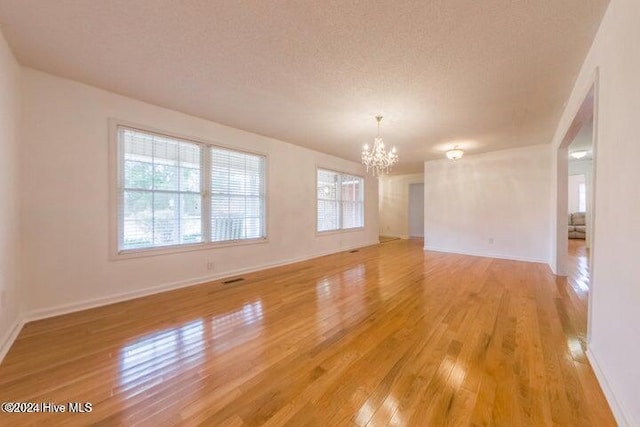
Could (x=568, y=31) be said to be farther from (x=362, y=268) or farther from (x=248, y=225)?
(x=248, y=225)

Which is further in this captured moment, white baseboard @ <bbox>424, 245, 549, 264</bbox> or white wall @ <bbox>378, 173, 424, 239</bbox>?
white wall @ <bbox>378, 173, 424, 239</bbox>

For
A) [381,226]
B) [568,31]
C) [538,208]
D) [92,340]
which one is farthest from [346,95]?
[381,226]

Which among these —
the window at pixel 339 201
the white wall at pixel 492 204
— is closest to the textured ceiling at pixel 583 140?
the white wall at pixel 492 204

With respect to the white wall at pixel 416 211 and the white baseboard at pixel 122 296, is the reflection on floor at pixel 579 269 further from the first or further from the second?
the white baseboard at pixel 122 296

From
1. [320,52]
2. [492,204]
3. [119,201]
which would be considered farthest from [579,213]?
[119,201]

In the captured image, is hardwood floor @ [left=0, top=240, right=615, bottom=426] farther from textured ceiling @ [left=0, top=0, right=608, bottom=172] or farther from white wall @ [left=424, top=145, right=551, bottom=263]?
textured ceiling @ [left=0, top=0, right=608, bottom=172]

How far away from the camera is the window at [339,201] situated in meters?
6.28

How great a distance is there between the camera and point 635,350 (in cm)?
123

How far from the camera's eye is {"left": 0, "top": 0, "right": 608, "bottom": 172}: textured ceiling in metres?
1.76

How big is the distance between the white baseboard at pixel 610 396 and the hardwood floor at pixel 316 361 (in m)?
0.05

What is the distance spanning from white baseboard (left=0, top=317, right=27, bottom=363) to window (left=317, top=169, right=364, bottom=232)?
4.67 metres

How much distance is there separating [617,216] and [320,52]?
2.36 meters

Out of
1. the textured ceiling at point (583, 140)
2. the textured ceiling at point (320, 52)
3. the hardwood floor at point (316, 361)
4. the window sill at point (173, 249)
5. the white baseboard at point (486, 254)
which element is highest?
the textured ceiling at point (583, 140)

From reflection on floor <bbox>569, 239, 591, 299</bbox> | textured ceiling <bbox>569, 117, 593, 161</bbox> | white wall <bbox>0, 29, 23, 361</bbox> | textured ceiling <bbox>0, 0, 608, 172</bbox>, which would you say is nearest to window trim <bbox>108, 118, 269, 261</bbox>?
textured ceiling <bbox>0, 0, 608, 172</bbox>
